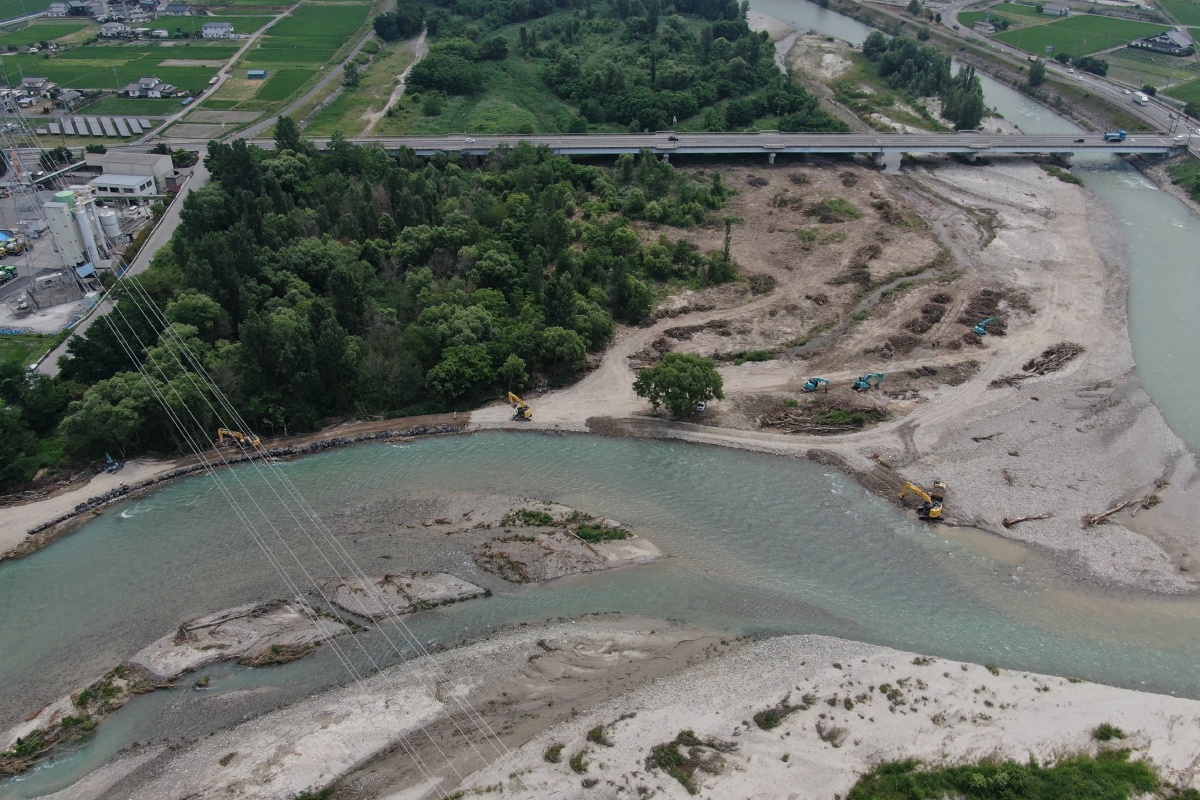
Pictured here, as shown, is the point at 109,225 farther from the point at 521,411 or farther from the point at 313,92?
the point at 313,92

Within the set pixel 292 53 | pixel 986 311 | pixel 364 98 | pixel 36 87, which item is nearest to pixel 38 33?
pixel 36 87

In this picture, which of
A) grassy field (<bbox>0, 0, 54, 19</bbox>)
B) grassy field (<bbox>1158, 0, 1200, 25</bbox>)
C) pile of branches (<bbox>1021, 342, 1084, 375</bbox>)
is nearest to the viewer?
pile of branches (<bbox>1021, 342, 1084, 375</bbox>)

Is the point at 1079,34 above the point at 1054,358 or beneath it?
above

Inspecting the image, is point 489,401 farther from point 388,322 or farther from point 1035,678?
point 1035,678

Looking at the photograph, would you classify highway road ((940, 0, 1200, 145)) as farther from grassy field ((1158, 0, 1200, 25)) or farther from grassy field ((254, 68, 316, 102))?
grassy field ((254, 68, 316, 102))

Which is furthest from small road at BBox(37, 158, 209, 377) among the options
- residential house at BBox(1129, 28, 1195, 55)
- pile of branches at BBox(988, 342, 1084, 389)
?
residential house at BBox(1129, 28, 1195, 55)

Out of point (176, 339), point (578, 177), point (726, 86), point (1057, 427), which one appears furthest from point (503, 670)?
point (726, 86)

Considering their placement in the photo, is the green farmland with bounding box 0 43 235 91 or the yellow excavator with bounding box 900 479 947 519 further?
the green farmland with bounding box 0 43 235 91
